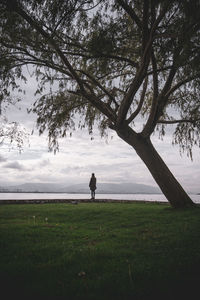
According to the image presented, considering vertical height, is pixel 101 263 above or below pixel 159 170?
below

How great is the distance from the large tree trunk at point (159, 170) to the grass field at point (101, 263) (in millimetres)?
2819

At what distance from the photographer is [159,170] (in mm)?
9203

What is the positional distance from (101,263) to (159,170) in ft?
20.1

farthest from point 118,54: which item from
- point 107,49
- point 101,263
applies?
point 101,263

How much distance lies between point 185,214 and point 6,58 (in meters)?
8.91

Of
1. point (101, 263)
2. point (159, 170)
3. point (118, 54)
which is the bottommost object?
point (101, 263)

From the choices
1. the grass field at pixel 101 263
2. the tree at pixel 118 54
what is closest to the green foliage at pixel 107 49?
the tree at pixel 118 54

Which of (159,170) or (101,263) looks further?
(159,170)

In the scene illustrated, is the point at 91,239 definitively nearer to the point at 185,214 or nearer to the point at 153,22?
the point at 185,214

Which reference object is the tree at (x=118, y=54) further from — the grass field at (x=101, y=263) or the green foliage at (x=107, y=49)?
the grass field at (x=101, y=263)

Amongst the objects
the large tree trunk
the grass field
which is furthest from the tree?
the grass field

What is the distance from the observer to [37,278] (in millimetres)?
3127

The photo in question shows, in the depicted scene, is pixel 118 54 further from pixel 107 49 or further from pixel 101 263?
pixel 101 263

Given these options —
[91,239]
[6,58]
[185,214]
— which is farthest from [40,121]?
[185,214]
